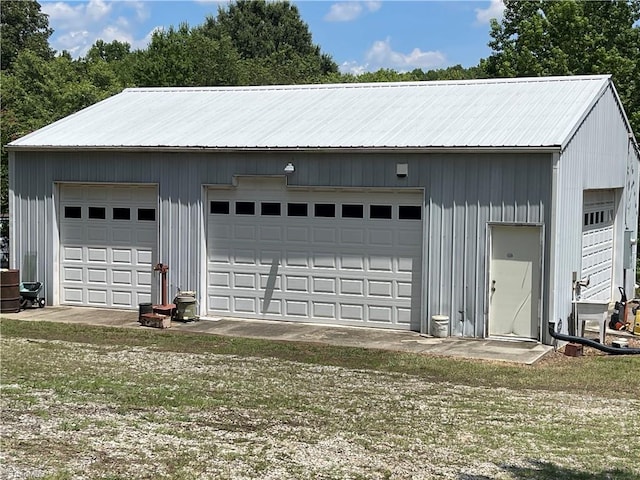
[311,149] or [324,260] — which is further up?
[311,149]

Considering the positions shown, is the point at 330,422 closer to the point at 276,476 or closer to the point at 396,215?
the point at 276,476

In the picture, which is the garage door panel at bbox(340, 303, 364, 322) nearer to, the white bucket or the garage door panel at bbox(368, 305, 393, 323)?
the garage door panel at bbox(368, 305, 393, 323)

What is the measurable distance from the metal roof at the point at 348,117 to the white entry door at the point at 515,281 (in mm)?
1590

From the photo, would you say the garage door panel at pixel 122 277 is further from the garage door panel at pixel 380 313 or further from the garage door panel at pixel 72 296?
the garage door panel at pixel 380 313

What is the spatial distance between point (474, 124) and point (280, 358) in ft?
18.8

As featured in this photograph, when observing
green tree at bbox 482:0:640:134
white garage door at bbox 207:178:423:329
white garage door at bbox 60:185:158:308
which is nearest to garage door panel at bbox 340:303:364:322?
white garage door at bbox 207:178:423:329

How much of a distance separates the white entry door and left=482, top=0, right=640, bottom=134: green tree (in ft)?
51.0

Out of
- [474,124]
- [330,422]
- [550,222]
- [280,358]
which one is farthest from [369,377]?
[474,124]

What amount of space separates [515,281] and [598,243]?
160 inches

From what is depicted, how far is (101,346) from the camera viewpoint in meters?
14.3

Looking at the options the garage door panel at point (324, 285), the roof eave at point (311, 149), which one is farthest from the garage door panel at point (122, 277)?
the garage door panel at point (324, 285)

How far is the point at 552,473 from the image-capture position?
7473 millimetres

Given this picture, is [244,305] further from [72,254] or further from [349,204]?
[72,254]

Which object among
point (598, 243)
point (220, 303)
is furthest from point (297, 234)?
point (598, 243)
